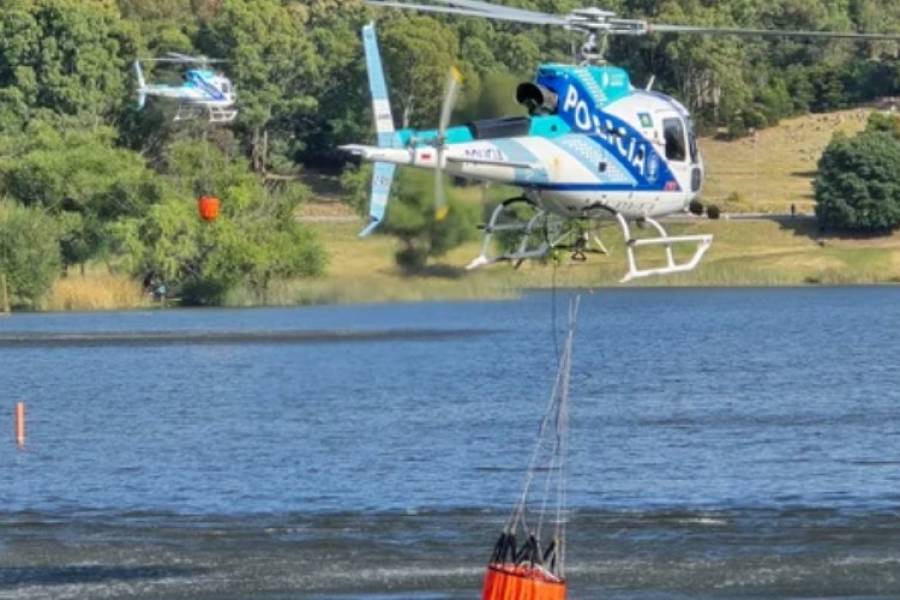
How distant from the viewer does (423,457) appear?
5459 centimetres

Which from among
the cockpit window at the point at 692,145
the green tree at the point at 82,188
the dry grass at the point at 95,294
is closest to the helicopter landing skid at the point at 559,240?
the cockpit window at the point at 692,145

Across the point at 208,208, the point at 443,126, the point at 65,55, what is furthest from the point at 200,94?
the point at 443,126

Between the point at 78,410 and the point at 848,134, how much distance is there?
68423mm

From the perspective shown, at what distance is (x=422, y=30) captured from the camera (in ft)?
392

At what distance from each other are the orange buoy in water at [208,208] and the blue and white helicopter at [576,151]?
242ft

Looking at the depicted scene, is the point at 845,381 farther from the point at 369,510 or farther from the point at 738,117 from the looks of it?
the point at 738,117

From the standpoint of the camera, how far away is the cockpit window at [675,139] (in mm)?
34156

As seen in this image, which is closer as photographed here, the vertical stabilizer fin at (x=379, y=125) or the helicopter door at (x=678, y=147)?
the vertical stabilizer fin at (x=379, y=125)

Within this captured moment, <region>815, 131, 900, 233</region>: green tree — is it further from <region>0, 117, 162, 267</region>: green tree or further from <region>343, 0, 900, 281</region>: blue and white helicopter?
<region>343, 0, 900, 281</region>: blue and white helicopter

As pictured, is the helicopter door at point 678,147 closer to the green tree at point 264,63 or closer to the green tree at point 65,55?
the green tree at point 264,63

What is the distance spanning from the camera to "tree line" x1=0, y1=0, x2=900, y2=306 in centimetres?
10950

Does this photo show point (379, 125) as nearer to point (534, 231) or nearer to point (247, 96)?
point (534, 231)

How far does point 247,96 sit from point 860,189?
110ft

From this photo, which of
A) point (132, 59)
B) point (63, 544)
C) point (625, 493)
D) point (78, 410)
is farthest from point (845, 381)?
point (132, 59)
